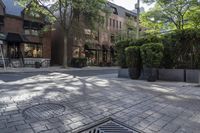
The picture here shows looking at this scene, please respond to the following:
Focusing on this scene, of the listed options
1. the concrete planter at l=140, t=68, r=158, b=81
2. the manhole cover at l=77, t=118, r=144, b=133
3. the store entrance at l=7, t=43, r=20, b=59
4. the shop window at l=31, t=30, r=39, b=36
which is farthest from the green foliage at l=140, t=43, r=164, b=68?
the store entrance at l=7, t=43, r=20, b=59

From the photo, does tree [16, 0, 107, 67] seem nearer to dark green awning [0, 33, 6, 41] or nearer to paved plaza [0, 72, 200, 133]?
dark green awning [0, 33, 6, 41]

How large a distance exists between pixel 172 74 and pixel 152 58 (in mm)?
1582

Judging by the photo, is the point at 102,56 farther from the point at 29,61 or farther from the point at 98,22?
the point at 29,61

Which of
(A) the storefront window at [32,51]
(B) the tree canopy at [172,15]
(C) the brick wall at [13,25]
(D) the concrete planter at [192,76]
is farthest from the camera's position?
(A) the storefront window at [32,51]

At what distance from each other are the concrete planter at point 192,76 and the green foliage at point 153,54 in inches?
62.1

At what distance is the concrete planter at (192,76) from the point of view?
866 centimetres

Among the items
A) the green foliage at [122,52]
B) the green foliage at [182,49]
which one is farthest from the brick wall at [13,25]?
the green foliage at [182,49]

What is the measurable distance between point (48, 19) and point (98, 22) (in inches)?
262

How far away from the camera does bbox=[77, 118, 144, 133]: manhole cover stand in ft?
9.82

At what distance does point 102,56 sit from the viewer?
3045 centimetres

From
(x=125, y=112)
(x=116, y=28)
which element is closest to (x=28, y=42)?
(x=116, y=28)

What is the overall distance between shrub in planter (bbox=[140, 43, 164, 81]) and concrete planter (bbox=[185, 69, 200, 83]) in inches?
62.0

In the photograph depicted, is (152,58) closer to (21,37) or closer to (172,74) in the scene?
(172,74)

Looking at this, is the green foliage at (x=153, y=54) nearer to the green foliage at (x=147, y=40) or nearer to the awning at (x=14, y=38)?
the green foliage at (x=147, y=40)
